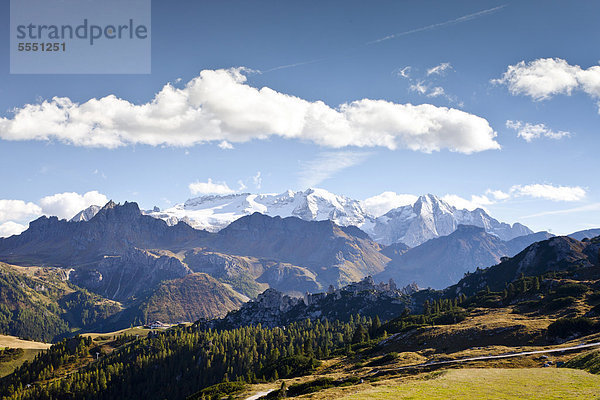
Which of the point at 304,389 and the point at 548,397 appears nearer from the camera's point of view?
the point at 548,397

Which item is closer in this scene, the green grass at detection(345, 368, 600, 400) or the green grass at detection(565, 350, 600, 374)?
the green grass at detection(345, 368, 600, 400)

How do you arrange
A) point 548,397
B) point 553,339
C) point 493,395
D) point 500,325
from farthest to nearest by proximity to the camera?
point 500,325, point 553,339, point 493,395, point 548,397

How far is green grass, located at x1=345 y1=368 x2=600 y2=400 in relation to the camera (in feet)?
171

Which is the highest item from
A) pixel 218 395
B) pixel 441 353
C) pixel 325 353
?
pixel 441 353

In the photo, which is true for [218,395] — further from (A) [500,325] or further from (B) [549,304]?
(B) [549,304]

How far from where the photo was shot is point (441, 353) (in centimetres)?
11162

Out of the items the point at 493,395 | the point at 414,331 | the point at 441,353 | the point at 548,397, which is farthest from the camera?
the point at 414,331

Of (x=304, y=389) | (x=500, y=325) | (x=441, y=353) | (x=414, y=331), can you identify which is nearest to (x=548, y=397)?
(x=304, y=389)

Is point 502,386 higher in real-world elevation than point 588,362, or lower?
higher

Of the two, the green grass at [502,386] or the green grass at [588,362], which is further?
the green grass at [588,362]

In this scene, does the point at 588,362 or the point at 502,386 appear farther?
the point at 588,362

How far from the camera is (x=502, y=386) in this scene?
2292 inches

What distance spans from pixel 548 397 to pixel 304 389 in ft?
166

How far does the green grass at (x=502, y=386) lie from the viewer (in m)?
52.0
